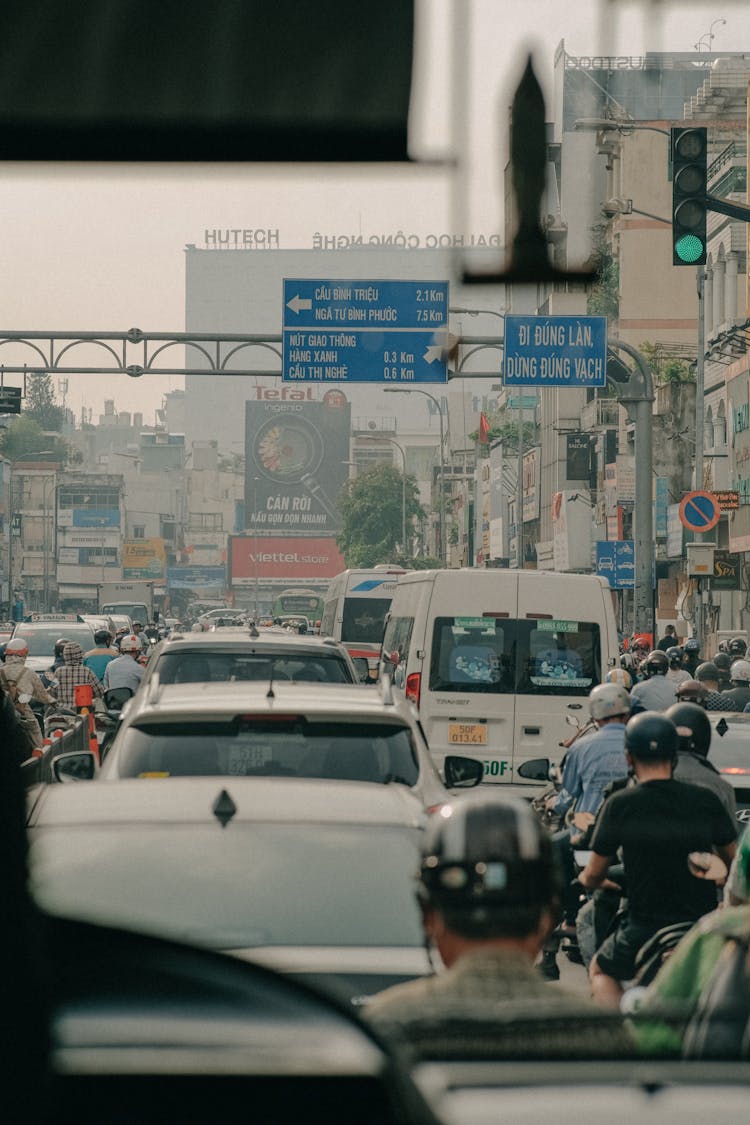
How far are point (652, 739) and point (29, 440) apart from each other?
180259 mm

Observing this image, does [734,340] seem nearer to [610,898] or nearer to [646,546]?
[646,546]

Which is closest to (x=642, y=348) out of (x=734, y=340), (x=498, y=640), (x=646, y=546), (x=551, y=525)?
(x=551, y=525)

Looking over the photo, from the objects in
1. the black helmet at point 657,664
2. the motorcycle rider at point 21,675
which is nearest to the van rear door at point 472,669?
the black helmet at point 657,664

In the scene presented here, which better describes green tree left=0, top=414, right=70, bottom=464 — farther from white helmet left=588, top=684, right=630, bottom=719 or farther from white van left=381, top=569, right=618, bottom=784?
white helmet left=588, top=684, right=630, bottom=719

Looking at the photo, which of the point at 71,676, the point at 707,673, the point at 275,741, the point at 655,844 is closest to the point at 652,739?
the point at 655,844

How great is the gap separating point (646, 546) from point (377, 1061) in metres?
26.5

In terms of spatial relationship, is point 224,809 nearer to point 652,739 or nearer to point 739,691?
point 652,739

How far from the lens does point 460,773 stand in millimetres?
9391

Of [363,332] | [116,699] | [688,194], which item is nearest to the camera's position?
[688,194]

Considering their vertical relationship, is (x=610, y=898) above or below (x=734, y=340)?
below

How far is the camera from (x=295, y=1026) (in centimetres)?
164

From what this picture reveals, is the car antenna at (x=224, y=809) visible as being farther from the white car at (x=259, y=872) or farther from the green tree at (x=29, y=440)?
the green tree at (x=29, y=440)

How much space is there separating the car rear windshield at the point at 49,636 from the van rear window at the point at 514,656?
1589 cm

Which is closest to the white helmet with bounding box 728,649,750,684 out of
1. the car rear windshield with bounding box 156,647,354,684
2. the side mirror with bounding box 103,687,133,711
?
the side mirror with bounding box 103,687,133,711
